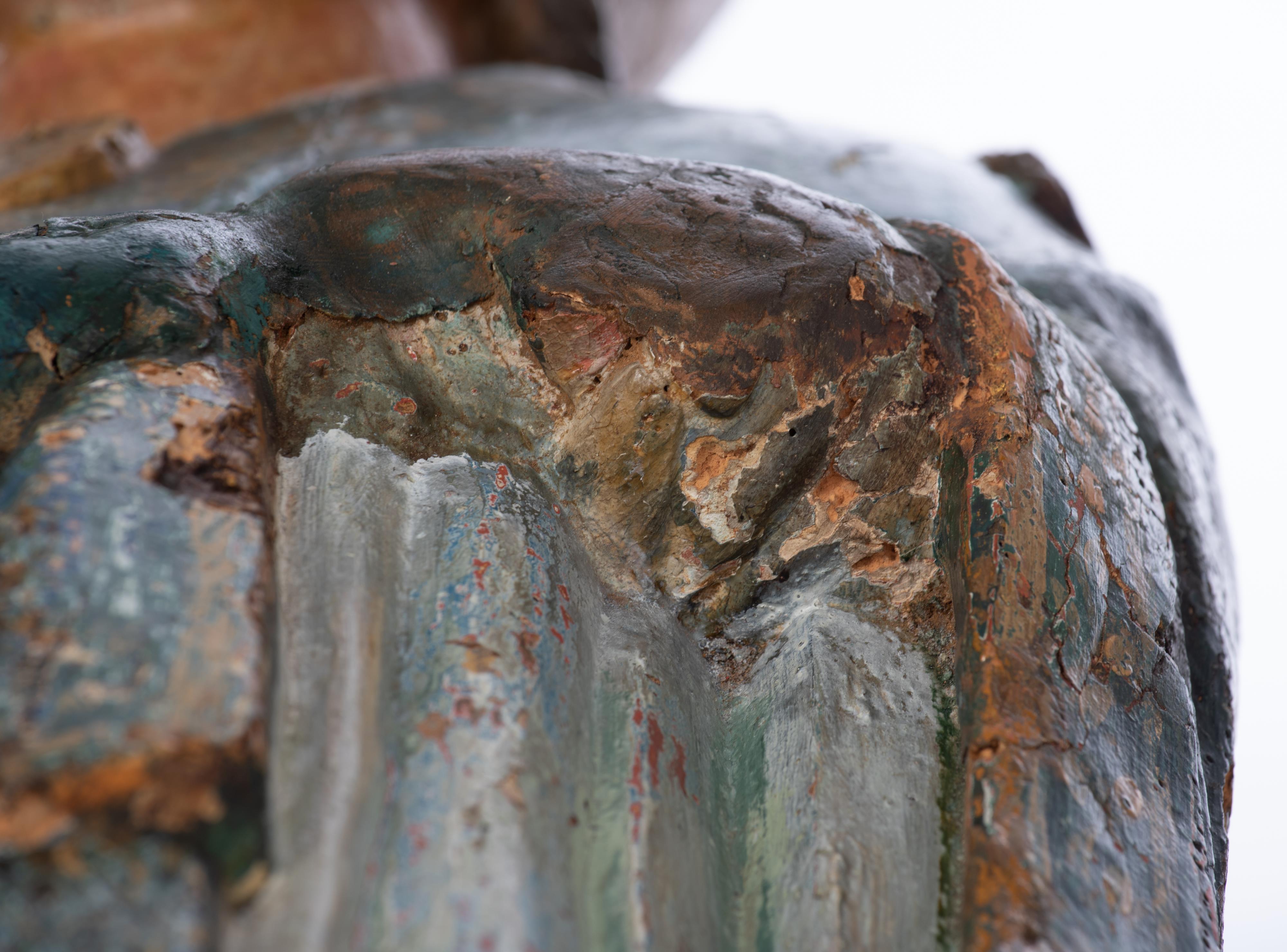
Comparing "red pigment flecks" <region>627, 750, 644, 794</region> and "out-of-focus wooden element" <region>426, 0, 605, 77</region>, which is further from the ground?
"out-of-focus wooden element" <region>426, 0, 605, 77</region>

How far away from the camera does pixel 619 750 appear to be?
801mm

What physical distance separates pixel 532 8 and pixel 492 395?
2382 millimetres

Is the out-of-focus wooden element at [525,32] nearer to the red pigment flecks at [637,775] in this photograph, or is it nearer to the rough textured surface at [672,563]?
the rough textured surface at [672,563]

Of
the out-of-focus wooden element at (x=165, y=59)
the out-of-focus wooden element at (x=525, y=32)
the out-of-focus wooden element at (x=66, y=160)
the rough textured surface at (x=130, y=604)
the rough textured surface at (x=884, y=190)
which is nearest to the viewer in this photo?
the rough textured surface at (x=130, y=604)

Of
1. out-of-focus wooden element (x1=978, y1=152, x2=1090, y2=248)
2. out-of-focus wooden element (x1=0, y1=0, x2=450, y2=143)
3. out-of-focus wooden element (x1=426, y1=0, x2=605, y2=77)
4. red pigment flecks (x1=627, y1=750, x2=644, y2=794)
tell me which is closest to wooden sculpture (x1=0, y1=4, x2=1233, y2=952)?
red pigment flecks (x1=627, y1=750, x2=644, y2=794)

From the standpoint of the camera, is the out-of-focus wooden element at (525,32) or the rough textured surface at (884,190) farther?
the out-of-focus wooden element at (525,32)

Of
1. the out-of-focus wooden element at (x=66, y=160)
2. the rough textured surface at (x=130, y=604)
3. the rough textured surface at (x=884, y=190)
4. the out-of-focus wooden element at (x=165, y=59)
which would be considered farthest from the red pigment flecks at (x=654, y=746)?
the out-of-focus wooden element at (x=165, y=59)

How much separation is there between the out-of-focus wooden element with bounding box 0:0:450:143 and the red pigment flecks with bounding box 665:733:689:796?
7.07ft

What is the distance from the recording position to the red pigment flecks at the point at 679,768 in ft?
2.65

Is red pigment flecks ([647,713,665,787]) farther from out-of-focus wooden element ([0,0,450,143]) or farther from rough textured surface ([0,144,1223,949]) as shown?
out-of-focus wooden element ([0,0,450,143])

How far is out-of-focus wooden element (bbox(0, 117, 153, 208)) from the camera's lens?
70.1 inches

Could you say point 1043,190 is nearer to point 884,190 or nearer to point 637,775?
point 884,190

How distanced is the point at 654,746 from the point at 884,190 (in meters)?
1.11

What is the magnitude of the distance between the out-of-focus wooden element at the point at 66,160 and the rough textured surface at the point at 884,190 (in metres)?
0.06
